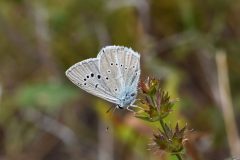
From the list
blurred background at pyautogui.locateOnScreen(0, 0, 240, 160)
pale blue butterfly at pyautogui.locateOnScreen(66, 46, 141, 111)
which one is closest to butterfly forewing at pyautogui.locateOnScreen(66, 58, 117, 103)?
pale blue butterfly at pyautogui.locateOnScreen(66, 46, 141, 111)

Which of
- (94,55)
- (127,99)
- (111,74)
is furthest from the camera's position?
(94,55)

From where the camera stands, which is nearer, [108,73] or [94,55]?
[108,73]

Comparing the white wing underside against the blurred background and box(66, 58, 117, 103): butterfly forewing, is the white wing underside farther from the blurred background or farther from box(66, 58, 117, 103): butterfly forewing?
the blurred background

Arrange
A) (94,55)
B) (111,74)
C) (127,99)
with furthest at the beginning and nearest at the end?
(94,55), (111,74), (127,99)

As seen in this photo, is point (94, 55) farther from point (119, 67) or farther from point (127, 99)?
point (127, 99)

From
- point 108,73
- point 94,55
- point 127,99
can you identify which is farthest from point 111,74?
point 94,55
